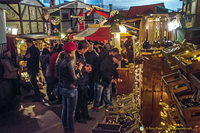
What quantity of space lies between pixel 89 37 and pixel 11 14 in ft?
49.7

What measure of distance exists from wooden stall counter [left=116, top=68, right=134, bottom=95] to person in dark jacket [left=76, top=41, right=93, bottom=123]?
2.77m

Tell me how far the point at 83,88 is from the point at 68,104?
3.56 feet

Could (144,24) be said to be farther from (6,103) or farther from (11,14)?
(11,14)

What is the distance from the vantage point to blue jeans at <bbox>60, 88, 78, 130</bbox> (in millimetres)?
4988

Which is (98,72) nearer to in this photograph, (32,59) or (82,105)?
(82,105)

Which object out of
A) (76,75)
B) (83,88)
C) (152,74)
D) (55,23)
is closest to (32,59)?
(83,88)

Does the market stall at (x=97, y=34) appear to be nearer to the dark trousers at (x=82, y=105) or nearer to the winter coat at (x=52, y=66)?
the winter coat at (x=52, y=66)

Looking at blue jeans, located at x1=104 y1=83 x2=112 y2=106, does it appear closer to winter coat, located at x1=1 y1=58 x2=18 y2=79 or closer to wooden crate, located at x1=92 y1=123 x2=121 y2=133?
wooden crate, located at x1=92 y1=123 x2=121 y2=133

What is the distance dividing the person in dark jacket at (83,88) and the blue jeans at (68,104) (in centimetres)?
86

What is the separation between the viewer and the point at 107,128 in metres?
4.65

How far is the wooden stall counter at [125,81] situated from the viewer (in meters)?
8.67

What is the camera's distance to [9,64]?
25.8ft

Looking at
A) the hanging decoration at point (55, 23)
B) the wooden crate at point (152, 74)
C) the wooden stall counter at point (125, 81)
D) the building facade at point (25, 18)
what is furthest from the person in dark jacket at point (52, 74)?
the hanging decoration at point (55, 23)

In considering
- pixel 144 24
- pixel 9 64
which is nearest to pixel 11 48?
pixel 9 64
